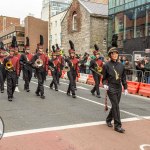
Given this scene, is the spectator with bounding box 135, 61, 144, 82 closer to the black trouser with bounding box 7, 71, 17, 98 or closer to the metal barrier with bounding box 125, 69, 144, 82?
the metal barrier with bounding box 125, 69, 144, 82

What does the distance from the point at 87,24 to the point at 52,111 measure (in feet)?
98.7

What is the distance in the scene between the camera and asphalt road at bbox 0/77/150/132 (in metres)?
8.39

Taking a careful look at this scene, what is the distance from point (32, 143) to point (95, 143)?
3.96 ft

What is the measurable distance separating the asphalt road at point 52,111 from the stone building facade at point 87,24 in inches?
1016

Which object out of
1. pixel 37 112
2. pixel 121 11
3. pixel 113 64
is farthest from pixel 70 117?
pixel 121 11

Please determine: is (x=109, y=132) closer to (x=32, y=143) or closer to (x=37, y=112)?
(x=32, y=143)

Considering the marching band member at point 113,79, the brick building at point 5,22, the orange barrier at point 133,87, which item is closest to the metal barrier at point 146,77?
the orange barrier at point 133,87

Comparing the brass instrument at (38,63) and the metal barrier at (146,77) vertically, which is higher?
the brass instrument at (38,63)

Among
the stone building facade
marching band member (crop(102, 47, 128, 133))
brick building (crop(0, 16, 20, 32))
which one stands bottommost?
marching band member (crop(102, 47, 128, 133))

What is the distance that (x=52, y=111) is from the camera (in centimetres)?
995

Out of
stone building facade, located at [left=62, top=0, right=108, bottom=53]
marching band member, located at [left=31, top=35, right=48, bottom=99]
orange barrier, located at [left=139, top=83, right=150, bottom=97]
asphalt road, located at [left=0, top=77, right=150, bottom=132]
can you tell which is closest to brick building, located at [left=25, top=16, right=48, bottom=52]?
stone building facade, located at [left=62, top=0, right=108, bottom=53]

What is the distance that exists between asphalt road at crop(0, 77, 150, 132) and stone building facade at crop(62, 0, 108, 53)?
25798 millimetres

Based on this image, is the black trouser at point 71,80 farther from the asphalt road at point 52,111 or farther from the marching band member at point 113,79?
the marching band member at point 113,79

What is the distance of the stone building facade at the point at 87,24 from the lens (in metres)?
38.7
